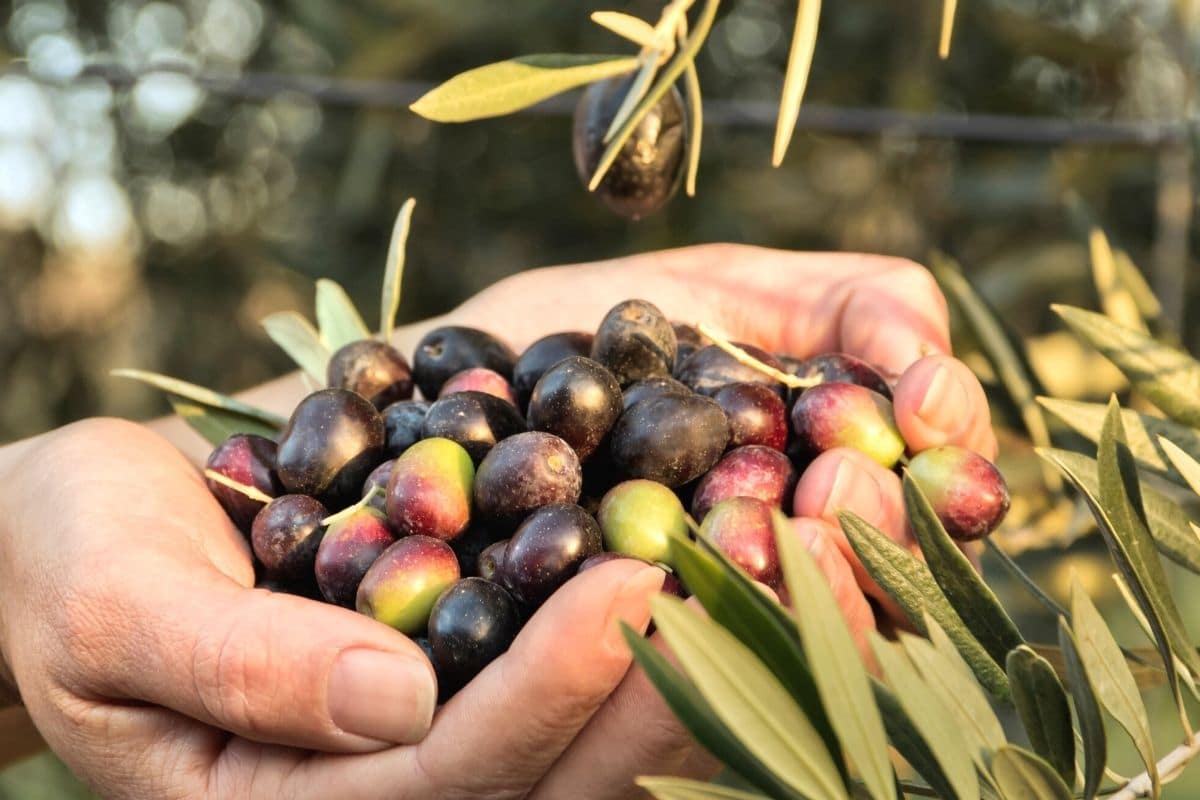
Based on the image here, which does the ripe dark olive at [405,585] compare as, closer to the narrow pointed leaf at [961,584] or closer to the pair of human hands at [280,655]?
the pair of human hands at [280,655]

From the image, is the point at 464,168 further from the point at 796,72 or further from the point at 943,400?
the point at 796,72

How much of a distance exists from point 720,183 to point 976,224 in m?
0.59

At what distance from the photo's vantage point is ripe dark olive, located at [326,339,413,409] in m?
1.49

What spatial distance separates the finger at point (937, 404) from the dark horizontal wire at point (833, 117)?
3.16 feet

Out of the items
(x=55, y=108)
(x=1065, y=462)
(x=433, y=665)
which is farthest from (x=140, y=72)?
(x=1065, y=462)

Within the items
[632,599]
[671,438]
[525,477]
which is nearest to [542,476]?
[525,477]

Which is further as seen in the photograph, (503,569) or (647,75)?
(503,569)

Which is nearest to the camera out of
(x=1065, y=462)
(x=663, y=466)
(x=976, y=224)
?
(x=1065, y=462)

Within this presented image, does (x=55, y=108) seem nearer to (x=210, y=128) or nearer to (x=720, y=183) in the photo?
(x=210, y=128)

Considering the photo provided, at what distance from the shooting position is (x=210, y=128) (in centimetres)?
345

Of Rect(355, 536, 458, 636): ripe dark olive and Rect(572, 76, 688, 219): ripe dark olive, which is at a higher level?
Rect(572, 76, 688, 219): ripe dark olive

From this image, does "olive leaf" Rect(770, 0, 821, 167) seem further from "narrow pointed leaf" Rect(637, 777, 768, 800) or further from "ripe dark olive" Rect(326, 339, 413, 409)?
"ripe dark olive" Rect(326, 339, 413, 409)

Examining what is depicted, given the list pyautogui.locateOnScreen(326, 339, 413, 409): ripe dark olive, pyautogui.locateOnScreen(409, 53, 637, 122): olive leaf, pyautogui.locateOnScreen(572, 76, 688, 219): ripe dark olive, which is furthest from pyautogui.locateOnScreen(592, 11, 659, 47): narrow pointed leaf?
pyautogui.locateOnScreen(326, 339, 413, 409): ripe dark olive

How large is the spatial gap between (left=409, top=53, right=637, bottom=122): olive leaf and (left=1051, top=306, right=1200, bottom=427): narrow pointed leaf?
1.54 feet
